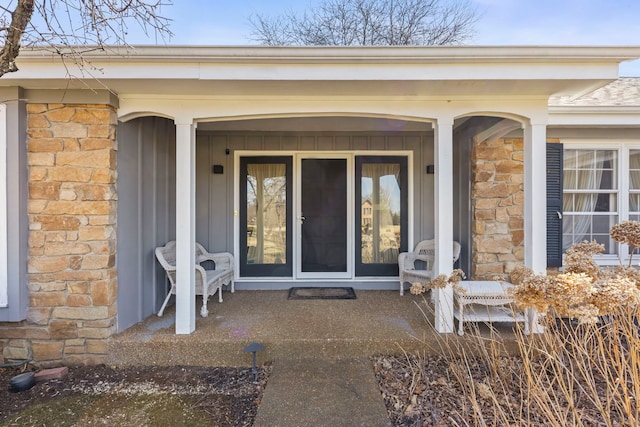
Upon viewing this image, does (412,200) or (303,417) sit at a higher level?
(412,200)

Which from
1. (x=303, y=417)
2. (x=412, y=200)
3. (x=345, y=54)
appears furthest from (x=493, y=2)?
(x=303, y=417)

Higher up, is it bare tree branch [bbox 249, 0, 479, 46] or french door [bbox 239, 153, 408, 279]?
bare tree branch [bbox 249, 0, 479, 46]

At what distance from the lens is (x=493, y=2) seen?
827cm

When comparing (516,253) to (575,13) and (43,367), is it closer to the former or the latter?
(43,367)

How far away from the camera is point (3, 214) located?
282 centimetres

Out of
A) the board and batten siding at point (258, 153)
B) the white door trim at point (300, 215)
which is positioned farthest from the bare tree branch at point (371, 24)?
the white door trim at point (300, 215)

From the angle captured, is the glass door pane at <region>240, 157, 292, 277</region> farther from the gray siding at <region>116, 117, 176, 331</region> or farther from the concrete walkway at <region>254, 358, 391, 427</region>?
the concrete walkway at <region>254, 358, 391, 427</region>

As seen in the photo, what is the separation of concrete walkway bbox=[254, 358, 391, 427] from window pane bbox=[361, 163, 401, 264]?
86.6 inches

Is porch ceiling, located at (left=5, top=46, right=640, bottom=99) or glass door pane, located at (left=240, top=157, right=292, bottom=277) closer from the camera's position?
porch ceiling, located at (left=5, top=46, right=640, bottom=99)

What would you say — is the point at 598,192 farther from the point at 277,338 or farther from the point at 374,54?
the point at 277,338

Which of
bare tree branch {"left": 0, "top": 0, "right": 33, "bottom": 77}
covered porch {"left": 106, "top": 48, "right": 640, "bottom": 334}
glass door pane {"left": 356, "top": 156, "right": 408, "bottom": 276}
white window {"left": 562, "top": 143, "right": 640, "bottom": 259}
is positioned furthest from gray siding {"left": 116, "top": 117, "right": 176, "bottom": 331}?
white window {"left": 562, "top": 143, "right": 640, "bottom": 259}

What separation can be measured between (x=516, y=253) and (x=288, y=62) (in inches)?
132

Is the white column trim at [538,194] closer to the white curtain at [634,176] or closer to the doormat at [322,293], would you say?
the doormat at [322,293]

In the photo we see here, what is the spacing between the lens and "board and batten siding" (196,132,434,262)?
15.7 feet
